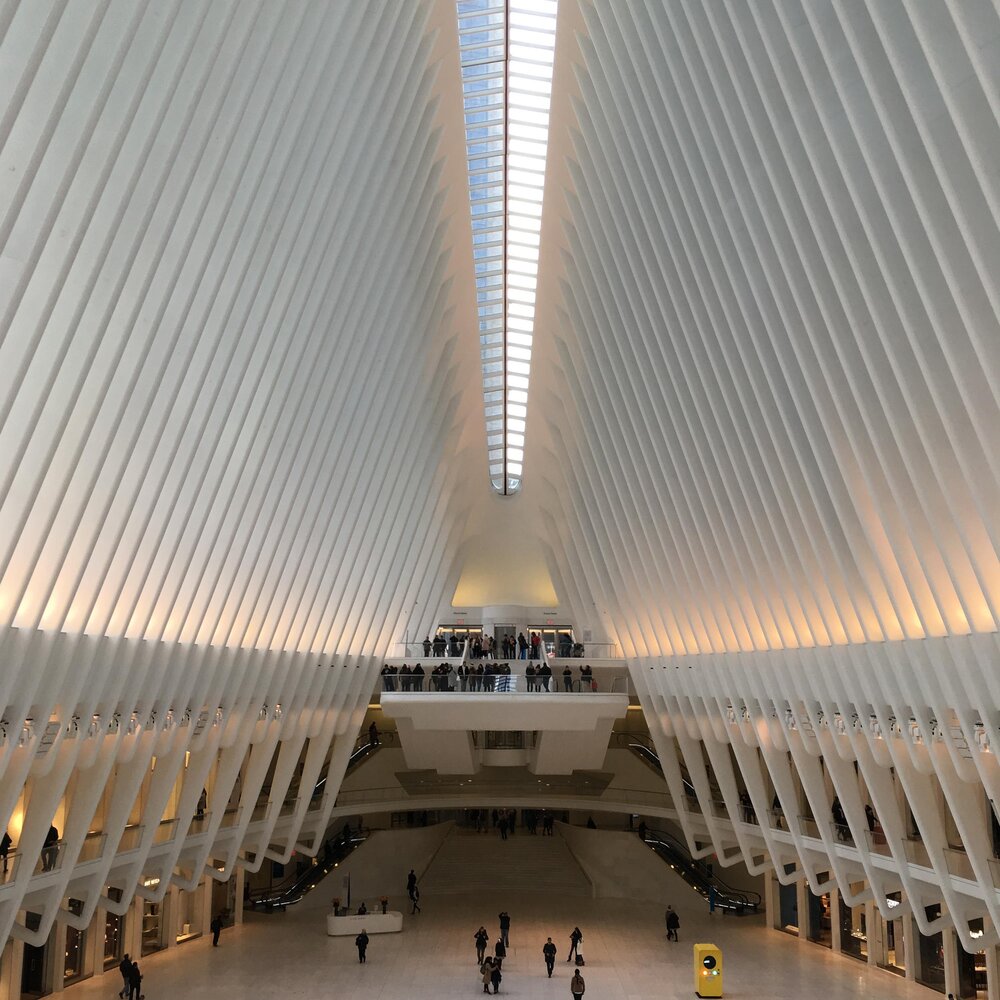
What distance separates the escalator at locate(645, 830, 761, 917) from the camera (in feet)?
105

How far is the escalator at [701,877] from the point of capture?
105 ft

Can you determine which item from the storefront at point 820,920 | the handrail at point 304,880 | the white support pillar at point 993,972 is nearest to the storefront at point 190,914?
the handrail at point 304,880

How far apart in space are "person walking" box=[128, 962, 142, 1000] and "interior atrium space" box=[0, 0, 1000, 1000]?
120 mm

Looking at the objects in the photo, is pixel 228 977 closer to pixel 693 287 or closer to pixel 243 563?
pixel 243 563

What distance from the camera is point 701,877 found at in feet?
109

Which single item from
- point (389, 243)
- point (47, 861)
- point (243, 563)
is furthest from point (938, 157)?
point (47, 861)

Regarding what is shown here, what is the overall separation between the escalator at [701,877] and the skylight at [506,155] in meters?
16.0

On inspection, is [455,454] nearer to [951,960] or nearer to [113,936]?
[113,936]

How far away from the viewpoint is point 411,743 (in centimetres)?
3147

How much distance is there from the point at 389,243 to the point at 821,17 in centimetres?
1115

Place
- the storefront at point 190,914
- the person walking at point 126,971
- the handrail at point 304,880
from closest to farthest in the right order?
the person walking at point 126,971, the storefront at point 190,914, the handrail at point 304,880

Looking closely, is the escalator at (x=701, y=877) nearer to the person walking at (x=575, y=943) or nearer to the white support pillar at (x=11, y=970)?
the person walking at (x=575, y=943)

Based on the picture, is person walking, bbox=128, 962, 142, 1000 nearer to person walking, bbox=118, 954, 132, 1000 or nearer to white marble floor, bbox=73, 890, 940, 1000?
person walking, bbox=118, 954, 132, 1000

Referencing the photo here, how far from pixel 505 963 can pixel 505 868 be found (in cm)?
1090
